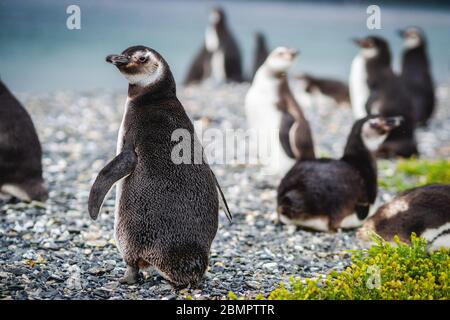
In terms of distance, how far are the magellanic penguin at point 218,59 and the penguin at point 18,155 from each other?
769 cm

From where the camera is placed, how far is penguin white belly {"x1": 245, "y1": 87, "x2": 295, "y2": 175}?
7055 millimetres

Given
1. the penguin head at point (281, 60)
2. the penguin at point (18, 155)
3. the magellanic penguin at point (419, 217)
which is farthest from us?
the penguin head at point (281, 60)

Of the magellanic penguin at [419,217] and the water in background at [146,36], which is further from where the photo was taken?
the water in background at [146,36]

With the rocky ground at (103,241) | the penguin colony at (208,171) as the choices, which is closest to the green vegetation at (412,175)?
the rocky ground at (103,241)

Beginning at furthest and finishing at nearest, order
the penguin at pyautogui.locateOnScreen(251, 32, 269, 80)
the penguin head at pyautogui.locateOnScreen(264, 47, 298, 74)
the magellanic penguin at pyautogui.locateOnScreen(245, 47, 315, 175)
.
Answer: the penguin at pyautogui.locateOnScreen(251, 32, 269, 80), the penguin head at pyautogui.locateOnScreen(264, 47, 298, 74), the magellanic penguin at pyautogui.locateOnScreen(245, 47, 315, 175)

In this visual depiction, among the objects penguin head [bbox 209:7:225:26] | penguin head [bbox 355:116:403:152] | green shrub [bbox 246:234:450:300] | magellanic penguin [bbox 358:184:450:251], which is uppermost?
penguin head [bbox 209:7:225:26]

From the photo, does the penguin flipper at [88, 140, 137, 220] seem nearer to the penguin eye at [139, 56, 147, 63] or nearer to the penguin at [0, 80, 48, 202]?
the penguin eye at [139, 56, 147, 63]

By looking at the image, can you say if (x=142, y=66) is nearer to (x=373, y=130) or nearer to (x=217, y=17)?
(x=373, y=130)

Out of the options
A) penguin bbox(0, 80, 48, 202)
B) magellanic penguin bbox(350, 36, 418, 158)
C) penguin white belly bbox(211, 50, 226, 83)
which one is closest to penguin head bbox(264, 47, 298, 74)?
magellanic penguin bbox(350, 36, 418, 158)

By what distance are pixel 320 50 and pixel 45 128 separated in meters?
12.5

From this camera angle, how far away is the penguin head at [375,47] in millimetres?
9031

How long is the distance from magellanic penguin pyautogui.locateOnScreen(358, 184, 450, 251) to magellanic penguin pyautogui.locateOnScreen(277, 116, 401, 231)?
31 centimetres

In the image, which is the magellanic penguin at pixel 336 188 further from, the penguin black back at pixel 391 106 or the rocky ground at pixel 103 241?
the penguin black back at pixel 391 106

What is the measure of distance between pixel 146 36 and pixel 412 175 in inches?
510
